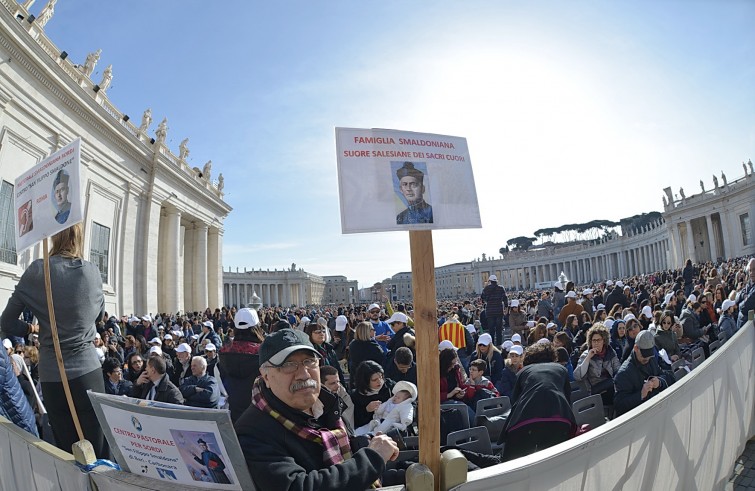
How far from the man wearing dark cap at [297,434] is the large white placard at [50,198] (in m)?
2.42

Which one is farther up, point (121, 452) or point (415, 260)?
point (415, 260)

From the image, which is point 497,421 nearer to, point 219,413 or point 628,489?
point 628,489

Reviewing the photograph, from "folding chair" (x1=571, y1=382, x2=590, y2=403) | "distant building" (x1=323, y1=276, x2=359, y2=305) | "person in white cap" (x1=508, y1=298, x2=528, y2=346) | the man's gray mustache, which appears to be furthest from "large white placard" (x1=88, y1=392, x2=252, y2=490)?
"distant building" (x1=323, y1=276, x2=359, y2=305)

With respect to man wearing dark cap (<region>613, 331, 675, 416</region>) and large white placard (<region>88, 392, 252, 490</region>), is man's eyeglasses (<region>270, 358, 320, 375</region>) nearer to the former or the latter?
large white placard (<region>88, 392, 252, 490</region>)

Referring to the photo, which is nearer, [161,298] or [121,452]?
[121,452]

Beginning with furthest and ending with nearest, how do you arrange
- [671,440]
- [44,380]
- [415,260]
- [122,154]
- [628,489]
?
[122,154] < [44,380] < [671,440] < [628,489] < [415,260]

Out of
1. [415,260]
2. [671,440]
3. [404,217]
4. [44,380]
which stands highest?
[404,217]

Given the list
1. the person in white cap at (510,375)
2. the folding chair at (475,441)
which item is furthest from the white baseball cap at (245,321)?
the person in white cap at (510,375)

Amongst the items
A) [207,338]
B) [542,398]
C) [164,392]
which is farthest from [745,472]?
[207,338]

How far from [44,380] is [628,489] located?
403cm

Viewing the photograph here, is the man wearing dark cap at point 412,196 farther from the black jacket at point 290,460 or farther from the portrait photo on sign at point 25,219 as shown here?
the portrait photo on sign at point 25,219

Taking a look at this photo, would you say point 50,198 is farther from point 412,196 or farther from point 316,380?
point 412,196

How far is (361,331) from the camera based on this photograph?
305 inches

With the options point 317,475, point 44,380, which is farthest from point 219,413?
point 44,380
